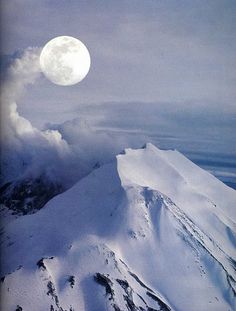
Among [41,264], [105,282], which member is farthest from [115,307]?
[41,264]

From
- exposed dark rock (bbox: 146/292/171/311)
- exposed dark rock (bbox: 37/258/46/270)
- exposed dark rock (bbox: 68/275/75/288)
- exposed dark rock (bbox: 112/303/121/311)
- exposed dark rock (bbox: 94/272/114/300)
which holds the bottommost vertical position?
exposed dark rock (bbox: 146/292/171/311)

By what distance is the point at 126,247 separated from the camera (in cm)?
6606

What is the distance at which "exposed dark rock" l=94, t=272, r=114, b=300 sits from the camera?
55.2 m

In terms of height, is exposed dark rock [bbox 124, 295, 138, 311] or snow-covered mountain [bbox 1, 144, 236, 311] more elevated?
snow-covered mountain [bbox 1, 144, 236, 311]

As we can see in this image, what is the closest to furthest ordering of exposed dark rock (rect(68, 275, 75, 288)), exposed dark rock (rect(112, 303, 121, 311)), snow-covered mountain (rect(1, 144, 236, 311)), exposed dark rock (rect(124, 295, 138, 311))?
exposed dark rock (rect(112, 303, 121, 311)), snow-covered mountain (rect(1, 144, 236, 311)), exposed dark rock (rect(68, 275, 75, 288)), exposed dark rock (rect(124, 295, 138, 311))

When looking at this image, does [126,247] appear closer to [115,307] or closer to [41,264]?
[115,307]

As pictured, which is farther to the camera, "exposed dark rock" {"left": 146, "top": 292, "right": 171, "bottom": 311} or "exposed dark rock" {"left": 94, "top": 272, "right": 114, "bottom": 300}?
"exposed dark rock" {"left": 146, "top": 292, "right": 171, "bottom": 311}

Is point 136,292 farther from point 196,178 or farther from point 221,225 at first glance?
point 196,178

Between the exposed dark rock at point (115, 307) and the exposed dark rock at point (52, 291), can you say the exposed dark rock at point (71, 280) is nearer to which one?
the exposed dark rock at point (52, 291)

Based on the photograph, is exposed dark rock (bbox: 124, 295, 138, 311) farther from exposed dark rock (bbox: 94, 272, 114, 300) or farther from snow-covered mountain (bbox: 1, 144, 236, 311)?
exposed dark rock (bbox: 94, 272, 114, 300)

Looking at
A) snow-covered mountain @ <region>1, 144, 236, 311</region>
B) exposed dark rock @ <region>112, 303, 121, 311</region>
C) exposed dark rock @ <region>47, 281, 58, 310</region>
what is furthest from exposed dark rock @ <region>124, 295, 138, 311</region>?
exposed dark rock @ <region>47, 281, 58, 310</region>

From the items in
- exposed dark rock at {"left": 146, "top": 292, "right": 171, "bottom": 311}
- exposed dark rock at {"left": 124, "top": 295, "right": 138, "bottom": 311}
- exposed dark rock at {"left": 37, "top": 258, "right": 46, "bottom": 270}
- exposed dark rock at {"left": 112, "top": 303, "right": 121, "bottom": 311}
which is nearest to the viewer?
exposed dark rock at {"left": 112, "top": 303, "right": 121, "bottom": 311}

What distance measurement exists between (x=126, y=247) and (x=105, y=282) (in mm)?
10063

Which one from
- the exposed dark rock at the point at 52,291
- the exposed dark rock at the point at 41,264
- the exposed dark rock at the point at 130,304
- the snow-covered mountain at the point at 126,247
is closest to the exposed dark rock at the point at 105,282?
the snow-covered mountain at the point at 126,247
